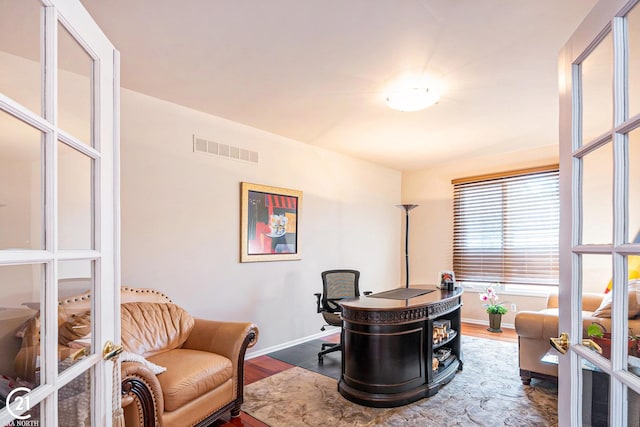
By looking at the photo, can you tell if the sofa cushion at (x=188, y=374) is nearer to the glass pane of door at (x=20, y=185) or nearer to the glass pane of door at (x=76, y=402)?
the glass pane of door at (x=76, y=402)

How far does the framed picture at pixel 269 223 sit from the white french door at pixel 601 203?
10.1 ft

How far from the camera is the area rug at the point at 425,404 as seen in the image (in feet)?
8.02

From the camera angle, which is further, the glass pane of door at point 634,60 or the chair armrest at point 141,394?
the chair armrest at point 141,394

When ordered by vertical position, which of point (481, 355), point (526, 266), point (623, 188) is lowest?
point (481, 355)

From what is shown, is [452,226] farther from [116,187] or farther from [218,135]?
[116,187]

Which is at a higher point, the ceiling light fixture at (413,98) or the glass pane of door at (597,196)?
the ceiling light fixture at (413,98)

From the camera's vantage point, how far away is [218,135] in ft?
11.7

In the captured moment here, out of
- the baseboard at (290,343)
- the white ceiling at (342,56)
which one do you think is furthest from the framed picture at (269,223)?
the baseboard at (290,343)

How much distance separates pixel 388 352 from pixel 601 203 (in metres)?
2.00

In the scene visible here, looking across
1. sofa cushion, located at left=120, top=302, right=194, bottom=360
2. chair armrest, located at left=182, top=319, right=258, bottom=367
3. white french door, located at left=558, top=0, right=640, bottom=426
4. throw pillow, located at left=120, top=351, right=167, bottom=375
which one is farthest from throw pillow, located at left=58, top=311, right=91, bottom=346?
chair armrest, located at left=182, top=319, right=258, bottom=367

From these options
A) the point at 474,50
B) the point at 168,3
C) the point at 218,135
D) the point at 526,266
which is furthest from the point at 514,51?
the point at 526,266

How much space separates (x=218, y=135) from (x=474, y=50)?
8.06ft

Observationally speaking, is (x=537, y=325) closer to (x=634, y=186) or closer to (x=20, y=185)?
(x=634, y=186)

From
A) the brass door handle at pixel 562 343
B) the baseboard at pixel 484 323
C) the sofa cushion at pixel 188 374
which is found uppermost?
the brass door handle at pixel 562 343
